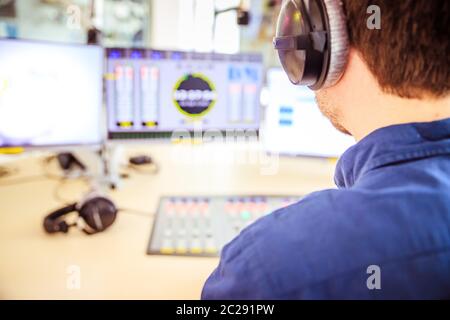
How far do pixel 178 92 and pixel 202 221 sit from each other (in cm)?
53

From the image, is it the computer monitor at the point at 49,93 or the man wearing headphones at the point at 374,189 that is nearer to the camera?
the man wearing headphones at the point at 374,189

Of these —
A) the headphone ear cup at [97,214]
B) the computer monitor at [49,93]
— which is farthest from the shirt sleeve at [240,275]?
the computer monitor at [49,93]

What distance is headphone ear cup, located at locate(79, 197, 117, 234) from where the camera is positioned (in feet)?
2.95

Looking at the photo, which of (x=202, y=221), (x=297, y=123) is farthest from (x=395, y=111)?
(x=297, y=123)

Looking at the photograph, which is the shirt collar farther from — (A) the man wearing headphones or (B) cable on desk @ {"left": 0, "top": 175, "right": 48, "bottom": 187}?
(B) cable on desk @ {"left": 0, "top": 175, "right": 48, "bottom": 187}

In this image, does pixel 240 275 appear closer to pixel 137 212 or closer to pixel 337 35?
pixel 337 35

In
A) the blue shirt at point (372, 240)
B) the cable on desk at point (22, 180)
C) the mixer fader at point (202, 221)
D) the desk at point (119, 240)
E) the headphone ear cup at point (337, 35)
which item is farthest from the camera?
the cable on desk at point (22, 180)

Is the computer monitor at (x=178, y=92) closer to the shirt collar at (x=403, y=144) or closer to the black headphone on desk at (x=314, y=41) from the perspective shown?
the black headphone on desk at (x=314, y=41)

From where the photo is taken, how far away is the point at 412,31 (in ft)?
1.40

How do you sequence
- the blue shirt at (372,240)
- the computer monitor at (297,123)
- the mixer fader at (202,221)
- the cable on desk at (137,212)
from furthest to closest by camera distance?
the computer monitor at (297,123), the cable on desk at (137,212), the mixer fader at (202,221), the blue shirt at (372,240)

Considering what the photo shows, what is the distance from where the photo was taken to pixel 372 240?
371 millimetres

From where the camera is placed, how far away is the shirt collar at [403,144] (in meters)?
0.42

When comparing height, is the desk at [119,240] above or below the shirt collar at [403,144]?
below

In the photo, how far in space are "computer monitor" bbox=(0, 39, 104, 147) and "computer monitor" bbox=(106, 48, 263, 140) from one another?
0.06m
